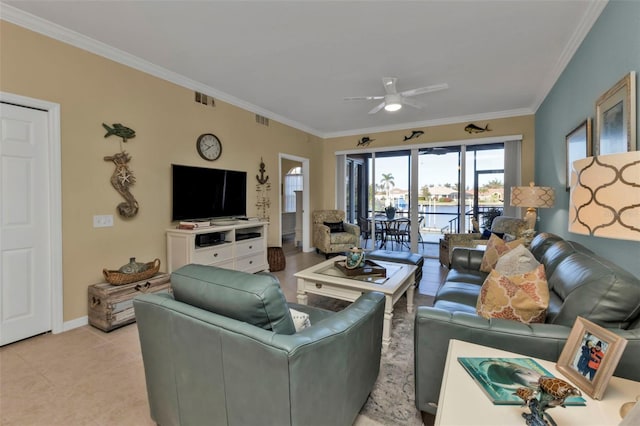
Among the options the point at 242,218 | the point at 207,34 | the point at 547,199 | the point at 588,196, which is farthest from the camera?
the point at 242,218

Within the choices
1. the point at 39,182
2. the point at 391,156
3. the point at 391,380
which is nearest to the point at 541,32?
the point at 391,380

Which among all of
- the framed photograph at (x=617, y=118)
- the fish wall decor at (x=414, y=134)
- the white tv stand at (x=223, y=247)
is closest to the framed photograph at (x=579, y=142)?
the framed photograph at (x=617, y=118)

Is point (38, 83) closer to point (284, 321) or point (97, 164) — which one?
point (97, 164)

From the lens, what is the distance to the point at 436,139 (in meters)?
5.73

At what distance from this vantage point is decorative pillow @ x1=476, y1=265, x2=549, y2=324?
1468mm

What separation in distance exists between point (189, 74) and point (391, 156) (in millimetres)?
4324

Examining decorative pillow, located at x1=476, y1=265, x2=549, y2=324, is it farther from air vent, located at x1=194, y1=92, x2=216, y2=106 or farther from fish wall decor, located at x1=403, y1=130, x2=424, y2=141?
fish wall decor, located at x1=403, y1=130, x2=424, y2=141

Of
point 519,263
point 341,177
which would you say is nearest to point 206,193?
point 341,177

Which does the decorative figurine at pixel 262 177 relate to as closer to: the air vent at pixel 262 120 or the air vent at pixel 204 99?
the air vent at pixel 262 120

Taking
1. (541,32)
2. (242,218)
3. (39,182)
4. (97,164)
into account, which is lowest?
(242,218)

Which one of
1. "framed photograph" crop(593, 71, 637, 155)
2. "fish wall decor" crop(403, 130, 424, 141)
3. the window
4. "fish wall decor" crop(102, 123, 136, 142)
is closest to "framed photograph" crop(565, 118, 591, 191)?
"framed photograph" crop(593, 71, 637, 155)

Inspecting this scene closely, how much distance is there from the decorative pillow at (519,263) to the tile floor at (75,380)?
2.44 m

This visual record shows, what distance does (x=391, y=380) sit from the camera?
1957 mm

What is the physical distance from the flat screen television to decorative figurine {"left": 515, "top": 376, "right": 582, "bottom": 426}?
3.79 m
